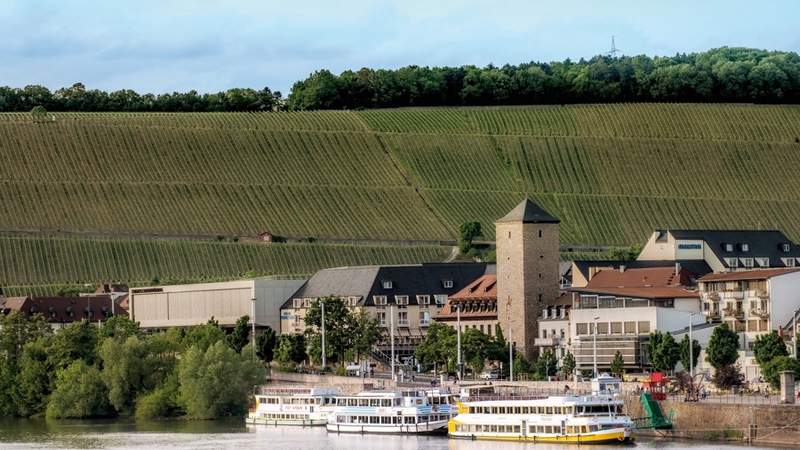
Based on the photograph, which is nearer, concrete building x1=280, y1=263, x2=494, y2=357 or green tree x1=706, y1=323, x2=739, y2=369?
green tree x1=706, y1=323, x2=739, y2=369

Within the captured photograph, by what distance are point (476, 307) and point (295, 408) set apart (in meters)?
25.6

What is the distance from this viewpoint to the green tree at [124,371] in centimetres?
12644

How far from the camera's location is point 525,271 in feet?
433

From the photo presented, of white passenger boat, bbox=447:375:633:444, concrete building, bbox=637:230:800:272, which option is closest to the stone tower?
concrete building, bbox=637:230:800:272

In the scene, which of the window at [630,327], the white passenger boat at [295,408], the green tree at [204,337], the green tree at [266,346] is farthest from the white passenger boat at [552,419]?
the green tree at [266,346]

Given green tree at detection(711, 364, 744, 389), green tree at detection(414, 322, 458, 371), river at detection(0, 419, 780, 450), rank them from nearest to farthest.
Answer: river at detection(0, 419, 780, 450) < green tree at detection(711, 364, 744, 389) < green tree at detection(414, 322, 458, 371)

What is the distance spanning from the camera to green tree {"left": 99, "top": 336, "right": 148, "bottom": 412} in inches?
4978

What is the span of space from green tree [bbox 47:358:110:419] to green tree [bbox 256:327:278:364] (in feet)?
48.7

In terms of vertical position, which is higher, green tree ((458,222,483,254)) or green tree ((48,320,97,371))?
green tree ((458,222,483,254))

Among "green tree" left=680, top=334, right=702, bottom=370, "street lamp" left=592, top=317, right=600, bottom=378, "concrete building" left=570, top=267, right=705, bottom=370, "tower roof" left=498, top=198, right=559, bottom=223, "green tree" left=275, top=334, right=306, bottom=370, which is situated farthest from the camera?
"green tree" left=275, top=334, right=306, bottom=370

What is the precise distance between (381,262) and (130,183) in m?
30.5

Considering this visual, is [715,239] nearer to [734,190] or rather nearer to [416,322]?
[416,322]

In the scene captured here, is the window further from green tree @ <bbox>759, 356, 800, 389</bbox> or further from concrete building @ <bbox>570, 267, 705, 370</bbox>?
green tree @ <bbox>759, 356, 800, 389</bbox>

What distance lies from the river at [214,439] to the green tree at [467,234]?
64823 mm
